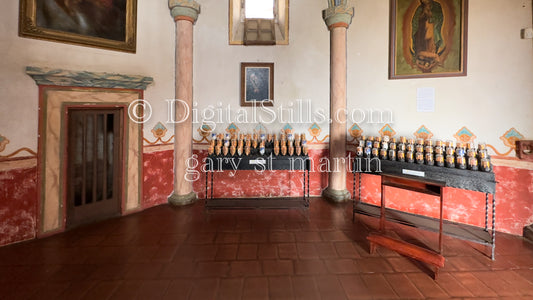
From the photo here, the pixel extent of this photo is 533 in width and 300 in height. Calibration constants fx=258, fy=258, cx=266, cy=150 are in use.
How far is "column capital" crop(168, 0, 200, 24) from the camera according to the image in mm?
5059

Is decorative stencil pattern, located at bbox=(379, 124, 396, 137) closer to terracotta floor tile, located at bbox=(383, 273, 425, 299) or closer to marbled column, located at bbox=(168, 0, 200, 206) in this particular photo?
terracotta floor tile, located at bbox=(383, 273, 425, 299)

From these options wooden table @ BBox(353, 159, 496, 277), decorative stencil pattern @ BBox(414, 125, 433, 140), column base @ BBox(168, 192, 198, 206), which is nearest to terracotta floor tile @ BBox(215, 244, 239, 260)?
wooden table @ BBox(353, 159, 496, 277)

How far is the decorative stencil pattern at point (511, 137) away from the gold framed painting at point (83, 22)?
253 inches

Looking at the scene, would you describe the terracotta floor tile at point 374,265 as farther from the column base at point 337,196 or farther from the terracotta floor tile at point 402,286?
the column base at point 337,196

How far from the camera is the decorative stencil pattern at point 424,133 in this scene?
15.1ft

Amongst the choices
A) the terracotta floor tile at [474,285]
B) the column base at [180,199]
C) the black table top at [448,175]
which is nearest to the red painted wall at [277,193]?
the column base at [180,199]

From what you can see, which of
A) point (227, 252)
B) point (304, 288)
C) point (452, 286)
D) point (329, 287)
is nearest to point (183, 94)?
point (227, 252)

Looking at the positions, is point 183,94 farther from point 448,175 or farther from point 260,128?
point 448,175

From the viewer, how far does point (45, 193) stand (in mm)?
3945

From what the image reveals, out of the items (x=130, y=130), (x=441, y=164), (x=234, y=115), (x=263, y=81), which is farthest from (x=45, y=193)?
(x=441, y=164)

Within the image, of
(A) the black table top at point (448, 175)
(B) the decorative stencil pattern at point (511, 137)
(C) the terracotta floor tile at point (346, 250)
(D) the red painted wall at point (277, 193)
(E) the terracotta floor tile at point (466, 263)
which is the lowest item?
(E) the terracotta floor tile at point (466, 263)

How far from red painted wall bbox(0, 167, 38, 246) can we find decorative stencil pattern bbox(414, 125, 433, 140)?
629 cm

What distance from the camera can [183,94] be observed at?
521 centimetres

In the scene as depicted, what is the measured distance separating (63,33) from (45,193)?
248cm
